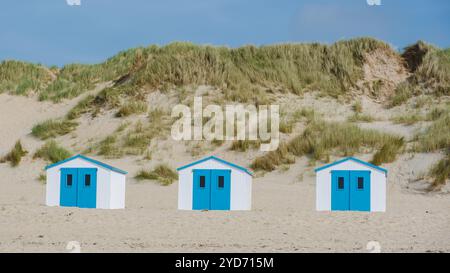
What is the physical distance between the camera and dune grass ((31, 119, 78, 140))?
34.7 metres

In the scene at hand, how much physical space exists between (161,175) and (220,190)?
738cm

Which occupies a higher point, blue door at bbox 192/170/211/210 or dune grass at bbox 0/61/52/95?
dune grass at bbox 0/61/52/95

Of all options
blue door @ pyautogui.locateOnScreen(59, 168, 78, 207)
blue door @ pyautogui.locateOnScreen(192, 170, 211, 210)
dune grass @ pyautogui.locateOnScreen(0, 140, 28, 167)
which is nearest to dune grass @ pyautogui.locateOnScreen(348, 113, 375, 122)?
dune grass @ pyautogui.locateOnScreen(0, 140, 28, 167)

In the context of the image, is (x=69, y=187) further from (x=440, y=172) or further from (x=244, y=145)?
(x=440, y=172)

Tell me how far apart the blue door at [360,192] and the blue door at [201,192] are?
348 centimetres

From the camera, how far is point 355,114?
33.9 m

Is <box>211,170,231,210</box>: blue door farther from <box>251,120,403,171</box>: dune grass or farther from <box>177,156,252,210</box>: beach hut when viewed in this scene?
<box>251,120,403,171</box>: dune grass

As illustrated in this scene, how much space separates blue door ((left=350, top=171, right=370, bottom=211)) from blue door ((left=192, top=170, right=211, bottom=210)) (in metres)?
3.48

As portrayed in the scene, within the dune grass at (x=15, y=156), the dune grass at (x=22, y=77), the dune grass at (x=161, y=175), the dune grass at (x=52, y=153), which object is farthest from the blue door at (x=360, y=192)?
the dune grass at (x=22, y=77)

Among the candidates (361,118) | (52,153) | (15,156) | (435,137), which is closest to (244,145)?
(361,118)

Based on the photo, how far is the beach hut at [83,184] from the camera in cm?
1939

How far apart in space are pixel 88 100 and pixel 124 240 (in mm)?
25117
